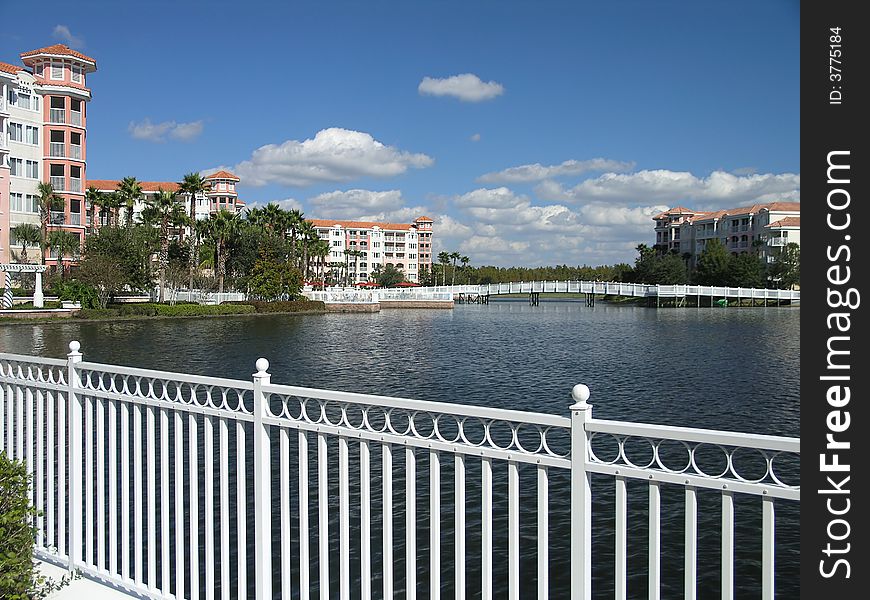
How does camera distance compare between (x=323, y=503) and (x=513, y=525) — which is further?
(x=323, y=503)

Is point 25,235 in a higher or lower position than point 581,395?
higher

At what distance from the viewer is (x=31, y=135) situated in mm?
50812

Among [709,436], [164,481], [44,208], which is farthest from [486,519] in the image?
[44,208]

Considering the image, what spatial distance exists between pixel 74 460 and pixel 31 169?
5305cm

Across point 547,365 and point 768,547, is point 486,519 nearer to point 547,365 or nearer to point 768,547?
point 768,547

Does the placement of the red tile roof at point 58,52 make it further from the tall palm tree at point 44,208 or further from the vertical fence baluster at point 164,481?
the vertical fence baluster at point 164,481

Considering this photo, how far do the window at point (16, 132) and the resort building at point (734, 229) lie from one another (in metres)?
73.2

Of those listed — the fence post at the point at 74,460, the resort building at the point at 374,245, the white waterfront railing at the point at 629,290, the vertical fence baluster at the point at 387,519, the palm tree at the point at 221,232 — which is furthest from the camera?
the resort building at the point at 374,245

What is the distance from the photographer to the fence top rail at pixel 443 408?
3.06m

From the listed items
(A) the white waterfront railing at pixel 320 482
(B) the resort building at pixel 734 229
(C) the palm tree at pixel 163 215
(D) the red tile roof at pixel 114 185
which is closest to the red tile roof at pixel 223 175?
(D) the red tile roof at pixel 114 185

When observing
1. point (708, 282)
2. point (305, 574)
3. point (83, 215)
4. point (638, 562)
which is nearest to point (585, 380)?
point (638, 562)

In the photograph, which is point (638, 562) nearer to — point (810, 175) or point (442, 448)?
point (442, 448)

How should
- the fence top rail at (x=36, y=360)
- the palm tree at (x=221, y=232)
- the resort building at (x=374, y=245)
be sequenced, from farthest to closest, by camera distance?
1. the resort building at (x=374, y=245)
2. the palm tree at (x=221, y=232)
3. the fence top rail at (x=36, y=360)

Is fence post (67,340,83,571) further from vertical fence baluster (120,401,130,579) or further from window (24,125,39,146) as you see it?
window (24,125,39,146)
